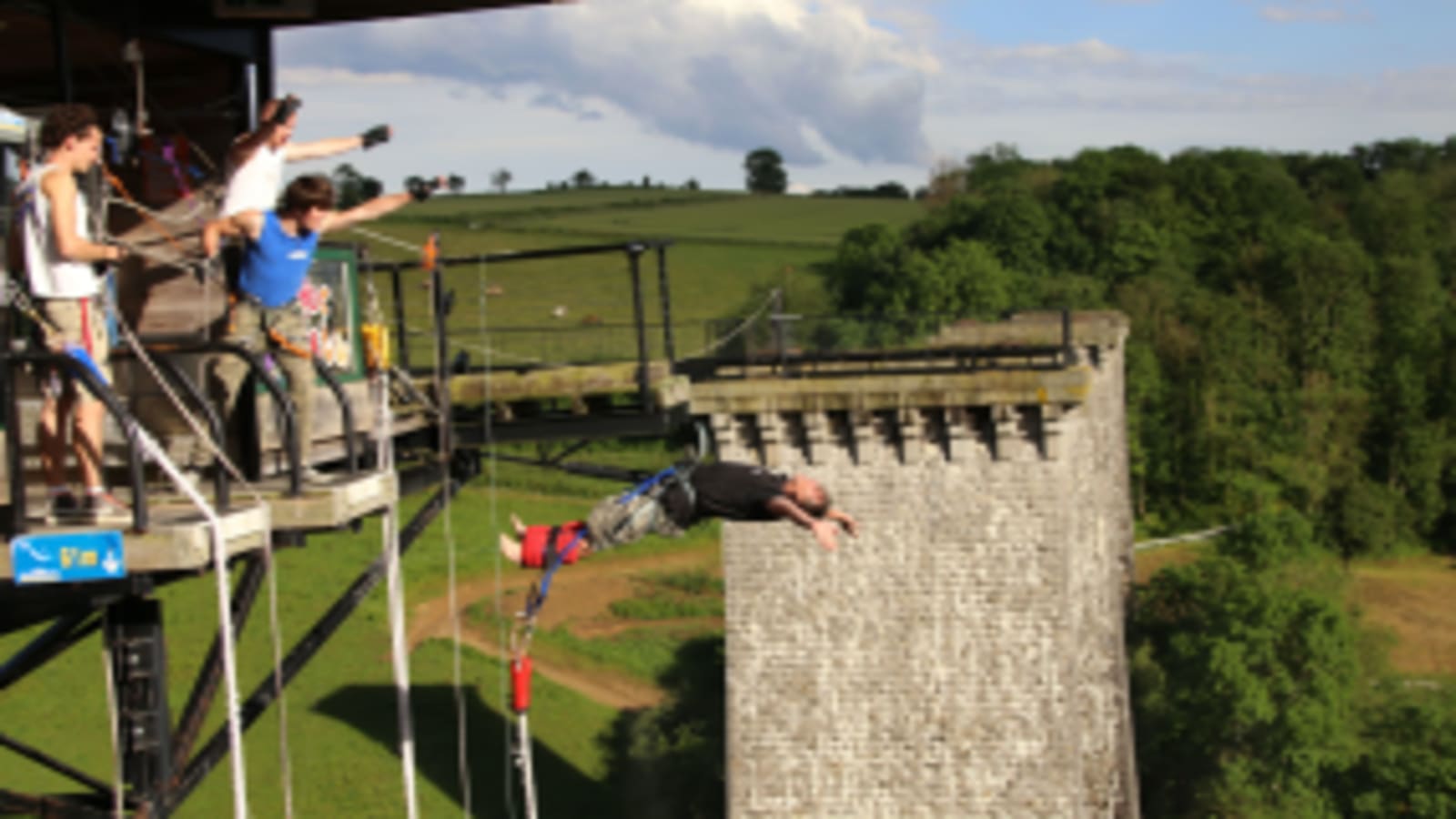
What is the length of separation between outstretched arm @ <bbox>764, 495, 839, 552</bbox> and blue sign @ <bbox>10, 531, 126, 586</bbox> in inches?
126

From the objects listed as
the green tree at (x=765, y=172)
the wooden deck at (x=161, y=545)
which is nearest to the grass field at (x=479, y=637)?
the wooden deck at (x=161, y=545)

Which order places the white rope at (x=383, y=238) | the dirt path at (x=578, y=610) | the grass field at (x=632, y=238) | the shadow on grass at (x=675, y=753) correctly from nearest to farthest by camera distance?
the white rope at (x=383, y=238)
the shadow on grass at (x=675, y=753)
the dirt path at (x=578, y=610)
the grass field at (x=632, y=238)

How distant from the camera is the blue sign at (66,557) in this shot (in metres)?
6.81

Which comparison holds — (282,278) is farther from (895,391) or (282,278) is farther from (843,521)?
(895,391)

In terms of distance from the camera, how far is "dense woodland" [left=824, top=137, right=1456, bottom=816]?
30.5 m

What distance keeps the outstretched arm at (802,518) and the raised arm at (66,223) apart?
3440mm

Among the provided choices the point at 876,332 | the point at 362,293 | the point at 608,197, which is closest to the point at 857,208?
the point at 608,197

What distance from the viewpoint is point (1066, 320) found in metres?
21.7

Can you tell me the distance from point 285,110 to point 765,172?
103120 millimetres

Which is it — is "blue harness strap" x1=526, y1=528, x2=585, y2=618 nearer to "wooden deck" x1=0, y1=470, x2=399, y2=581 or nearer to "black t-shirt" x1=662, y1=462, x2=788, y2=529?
"black t-shirt" x1=662, y1=462, x2=788, y2=529

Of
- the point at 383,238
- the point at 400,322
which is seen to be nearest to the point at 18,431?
the point at 383,238

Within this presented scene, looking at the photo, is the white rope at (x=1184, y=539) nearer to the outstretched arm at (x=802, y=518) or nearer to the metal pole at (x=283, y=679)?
the metal pole at (x=283, y=679)

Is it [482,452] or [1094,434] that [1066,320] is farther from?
[482,452]

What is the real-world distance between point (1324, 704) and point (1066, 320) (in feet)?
42.4
